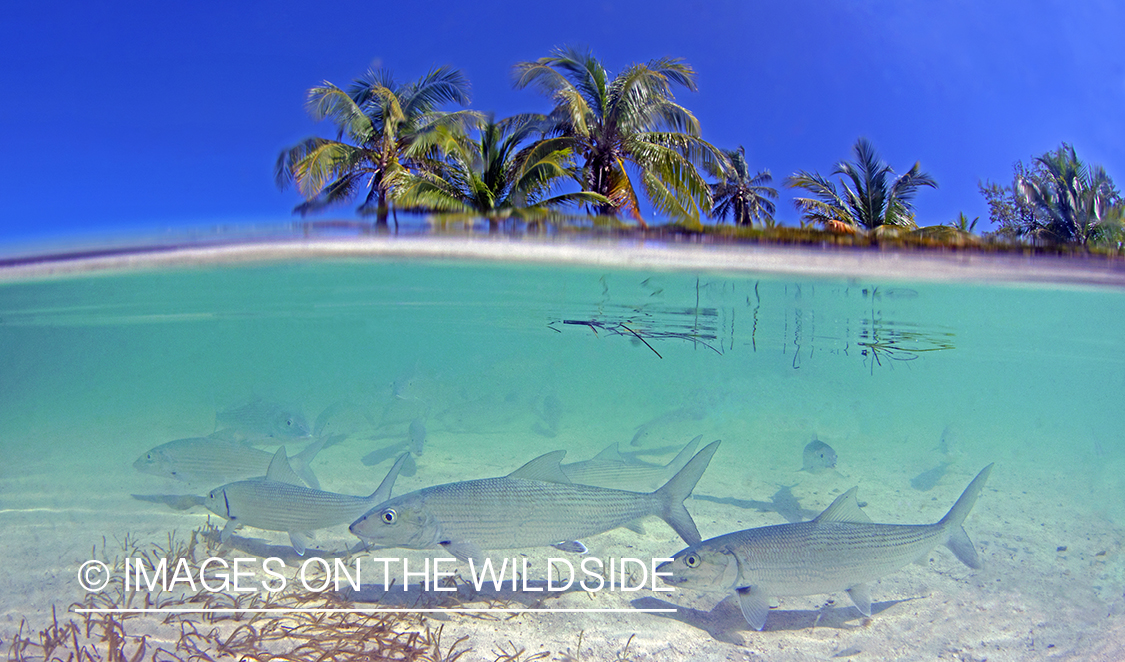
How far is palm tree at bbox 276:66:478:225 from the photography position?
1680 centimetres

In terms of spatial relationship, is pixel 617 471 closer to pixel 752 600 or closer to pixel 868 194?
pixel 752 600

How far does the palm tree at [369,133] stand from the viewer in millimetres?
16797

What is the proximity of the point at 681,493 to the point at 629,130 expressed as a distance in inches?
601

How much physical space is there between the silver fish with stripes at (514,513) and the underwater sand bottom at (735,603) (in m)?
0.94

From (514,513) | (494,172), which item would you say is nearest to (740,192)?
(494,172)

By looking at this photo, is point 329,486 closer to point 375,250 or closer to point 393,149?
point 375,250

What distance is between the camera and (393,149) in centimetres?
1883

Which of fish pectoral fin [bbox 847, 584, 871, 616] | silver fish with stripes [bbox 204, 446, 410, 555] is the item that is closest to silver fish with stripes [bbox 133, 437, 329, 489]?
silver fish with stripes [bbox 204, 446, 410, 555]

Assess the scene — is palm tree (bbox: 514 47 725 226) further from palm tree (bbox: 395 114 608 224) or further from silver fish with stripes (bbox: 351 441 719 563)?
silver fish with stripes (bbox: 351 441 719 563)

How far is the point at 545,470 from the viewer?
4426 millimetres

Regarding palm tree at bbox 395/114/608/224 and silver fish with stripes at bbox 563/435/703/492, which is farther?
palm tree at bbox 395/114/608/224

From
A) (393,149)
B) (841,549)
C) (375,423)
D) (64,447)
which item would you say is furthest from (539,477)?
(64,447)

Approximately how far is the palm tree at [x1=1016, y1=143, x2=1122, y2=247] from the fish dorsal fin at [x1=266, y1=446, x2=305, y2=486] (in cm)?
1221

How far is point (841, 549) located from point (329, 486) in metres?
7.77
